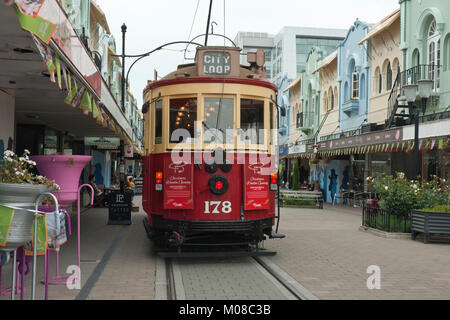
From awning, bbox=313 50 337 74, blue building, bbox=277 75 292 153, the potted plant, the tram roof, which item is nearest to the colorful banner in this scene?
the potted plant

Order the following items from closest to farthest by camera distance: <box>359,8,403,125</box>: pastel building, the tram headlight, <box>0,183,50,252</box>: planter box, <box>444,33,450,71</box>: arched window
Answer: <box>0,183,50,252</box>: planter box < the tram headlight < <box>444,33,450,71</box>: arched window < <box>359,8,403,125</box>: pastel building

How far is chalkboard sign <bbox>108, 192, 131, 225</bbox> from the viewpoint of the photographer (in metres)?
14.7

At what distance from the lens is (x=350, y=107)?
26.5 m

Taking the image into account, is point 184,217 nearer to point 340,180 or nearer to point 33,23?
point 33,23

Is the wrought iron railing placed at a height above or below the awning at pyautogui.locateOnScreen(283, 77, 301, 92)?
below

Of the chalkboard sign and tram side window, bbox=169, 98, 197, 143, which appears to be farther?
the chalkboard sign

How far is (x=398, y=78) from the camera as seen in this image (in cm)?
2098

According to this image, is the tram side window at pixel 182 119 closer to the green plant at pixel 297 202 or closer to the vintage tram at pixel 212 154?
the vintage tram at pixel 212 154

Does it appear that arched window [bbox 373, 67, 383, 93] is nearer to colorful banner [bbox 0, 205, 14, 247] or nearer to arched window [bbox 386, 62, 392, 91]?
arched window [bbox 386, 62, 392, 91]

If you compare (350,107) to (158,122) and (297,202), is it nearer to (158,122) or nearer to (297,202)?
(297,202)

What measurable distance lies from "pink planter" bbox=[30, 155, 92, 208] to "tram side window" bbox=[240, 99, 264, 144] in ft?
9.64

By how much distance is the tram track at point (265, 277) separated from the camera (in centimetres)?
632
